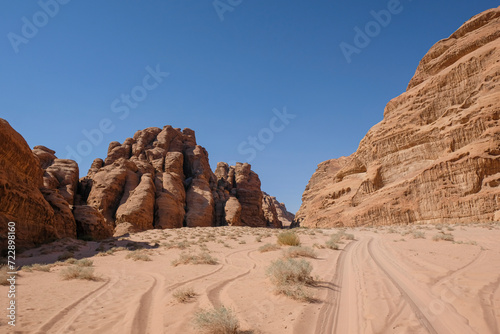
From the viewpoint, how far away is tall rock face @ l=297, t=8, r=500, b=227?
25297mm

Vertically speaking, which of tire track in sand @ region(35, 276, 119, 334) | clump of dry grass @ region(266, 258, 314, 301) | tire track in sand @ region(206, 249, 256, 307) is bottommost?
tire track in sand @ region(35, 276, 119, 334)

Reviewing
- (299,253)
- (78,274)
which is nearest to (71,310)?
(78,274)

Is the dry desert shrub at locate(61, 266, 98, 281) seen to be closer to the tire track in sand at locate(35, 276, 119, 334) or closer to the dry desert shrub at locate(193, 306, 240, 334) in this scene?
the tire track in sand at locate(35, 276, 119, 334)

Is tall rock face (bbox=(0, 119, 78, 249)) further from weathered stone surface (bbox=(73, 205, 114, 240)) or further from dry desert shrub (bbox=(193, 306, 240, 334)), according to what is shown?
dry desert shrub (bbox=(193, 306, 240, 334))

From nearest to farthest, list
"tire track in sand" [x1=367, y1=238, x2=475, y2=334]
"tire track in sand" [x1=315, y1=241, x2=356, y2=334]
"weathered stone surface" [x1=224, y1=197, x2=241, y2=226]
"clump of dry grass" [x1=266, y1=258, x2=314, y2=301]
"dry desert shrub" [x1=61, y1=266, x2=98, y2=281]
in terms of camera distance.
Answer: "tire track in sand" [x1=367, y1=238, x2=475, y2=334] < "tire track in sand" [x1=315, y1=241, x2=356, y2=334] < "clump of dry grass" [x1=266, y1=258, x2=314, y2=301] < "dry desert shrub" [x1=61, y1=266, x2=98, y2=281] < "weathered stone surface" [x1=224, y1=197, x2=241, y2=226]

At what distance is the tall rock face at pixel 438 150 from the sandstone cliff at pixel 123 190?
2134cm

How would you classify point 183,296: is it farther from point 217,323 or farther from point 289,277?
point 289,277

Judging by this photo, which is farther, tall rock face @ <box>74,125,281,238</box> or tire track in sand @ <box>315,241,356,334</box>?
tall rock face @ <box>74,125,281,238</box>

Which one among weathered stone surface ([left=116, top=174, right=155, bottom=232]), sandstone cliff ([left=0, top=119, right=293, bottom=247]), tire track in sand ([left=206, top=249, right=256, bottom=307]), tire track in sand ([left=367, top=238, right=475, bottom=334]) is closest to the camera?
tire track in sand ([left=367, top=238, right=475, bottom=334])

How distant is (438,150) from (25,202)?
41348mm

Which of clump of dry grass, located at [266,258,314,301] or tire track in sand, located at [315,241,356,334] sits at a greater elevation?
clump of dry grass, located at [266,258,314,301]

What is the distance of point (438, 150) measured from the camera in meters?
31.1

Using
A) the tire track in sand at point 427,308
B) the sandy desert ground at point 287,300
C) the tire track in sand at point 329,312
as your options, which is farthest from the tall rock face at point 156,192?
the tire track in sand at point 427,308

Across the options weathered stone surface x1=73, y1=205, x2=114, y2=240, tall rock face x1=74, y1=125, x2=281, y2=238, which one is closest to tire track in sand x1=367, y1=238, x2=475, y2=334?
weathered stone surface x1=73, y1=205, x2=114, y2=240
